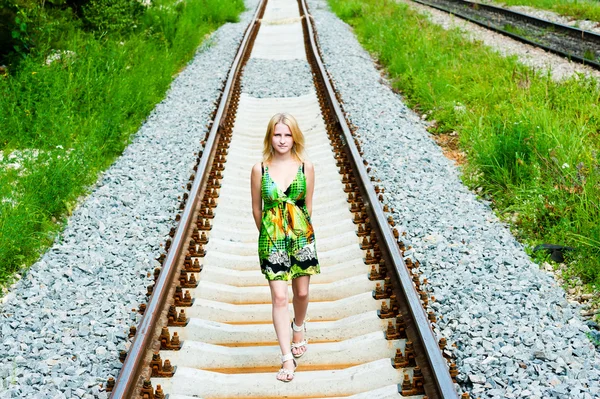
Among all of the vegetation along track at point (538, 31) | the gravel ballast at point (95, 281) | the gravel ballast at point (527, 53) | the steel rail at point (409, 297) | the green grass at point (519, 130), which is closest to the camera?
the steel rail at point (409, 297)

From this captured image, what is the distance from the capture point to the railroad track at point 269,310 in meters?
4.04

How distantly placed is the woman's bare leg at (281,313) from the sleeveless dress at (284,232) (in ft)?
0.18

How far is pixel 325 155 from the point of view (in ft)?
26.8

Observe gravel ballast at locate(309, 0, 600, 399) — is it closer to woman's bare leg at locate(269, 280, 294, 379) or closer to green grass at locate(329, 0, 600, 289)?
green grass at locate(329, 0, 600, 289)

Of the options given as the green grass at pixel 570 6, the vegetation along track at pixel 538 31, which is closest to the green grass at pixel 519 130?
the vegetation along track at pixel 538 31

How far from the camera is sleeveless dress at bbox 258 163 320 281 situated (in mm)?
4004

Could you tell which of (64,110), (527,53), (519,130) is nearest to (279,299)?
(519,130)

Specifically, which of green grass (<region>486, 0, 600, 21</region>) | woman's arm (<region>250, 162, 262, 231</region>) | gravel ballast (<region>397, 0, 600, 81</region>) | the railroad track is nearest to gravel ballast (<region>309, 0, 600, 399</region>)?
the railroad track

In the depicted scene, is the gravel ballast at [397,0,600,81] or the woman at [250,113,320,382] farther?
the gravel ballast at [397,0,600,81]

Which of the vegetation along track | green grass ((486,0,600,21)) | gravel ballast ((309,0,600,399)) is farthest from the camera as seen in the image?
green grass ((486,0,600,21))

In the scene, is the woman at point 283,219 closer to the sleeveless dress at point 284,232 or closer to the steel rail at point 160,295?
the sleeveless dress at point 284,232

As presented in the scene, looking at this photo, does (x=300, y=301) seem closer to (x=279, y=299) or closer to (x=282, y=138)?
(x=279, y=299)

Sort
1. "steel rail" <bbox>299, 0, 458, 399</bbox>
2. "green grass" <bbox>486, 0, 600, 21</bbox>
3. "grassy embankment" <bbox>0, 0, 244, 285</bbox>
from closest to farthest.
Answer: "steel rail" <bbox>299, 0, 458, 399</bbox>
"grassy embankment" <bbox>0, 0, 244, 285</bbox>
"green grass" <bbox>486, 0, 600, 21</bbox>

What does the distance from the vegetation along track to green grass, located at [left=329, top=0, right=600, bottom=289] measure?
1.80m
